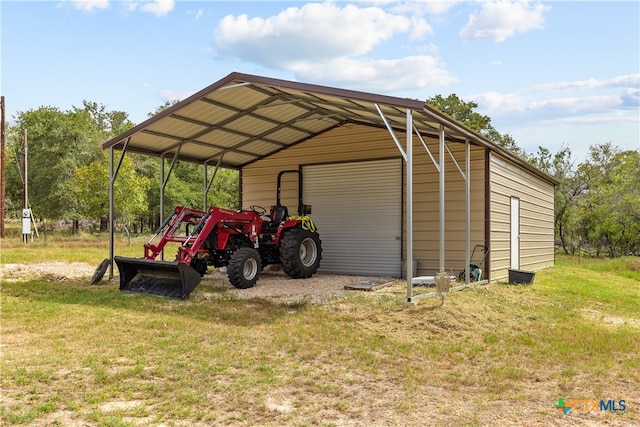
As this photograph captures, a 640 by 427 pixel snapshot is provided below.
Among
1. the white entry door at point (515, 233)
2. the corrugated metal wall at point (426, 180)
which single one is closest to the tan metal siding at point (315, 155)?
the corrugated metal wall at point (426, 180)

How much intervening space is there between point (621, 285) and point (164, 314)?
8.75 metres

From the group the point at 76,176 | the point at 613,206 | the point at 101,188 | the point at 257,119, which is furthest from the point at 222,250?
the point at 76,176

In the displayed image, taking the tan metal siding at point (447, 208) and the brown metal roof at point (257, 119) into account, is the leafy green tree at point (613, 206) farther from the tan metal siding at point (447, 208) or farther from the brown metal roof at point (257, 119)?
the tan metal siding at point (447, 208)

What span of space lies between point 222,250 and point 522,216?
22.5ft

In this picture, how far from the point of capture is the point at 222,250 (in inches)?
337

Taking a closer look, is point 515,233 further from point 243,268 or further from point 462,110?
point 462,110

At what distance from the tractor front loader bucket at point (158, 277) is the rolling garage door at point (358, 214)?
420cm

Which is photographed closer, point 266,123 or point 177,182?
point 266,123

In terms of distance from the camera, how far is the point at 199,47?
7.79 meters

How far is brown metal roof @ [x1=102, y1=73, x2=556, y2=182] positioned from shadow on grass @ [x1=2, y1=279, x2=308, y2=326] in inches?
104

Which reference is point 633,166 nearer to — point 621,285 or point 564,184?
point 564,184

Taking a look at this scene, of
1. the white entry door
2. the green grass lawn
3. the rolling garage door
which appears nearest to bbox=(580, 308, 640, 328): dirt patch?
the green grass lawn

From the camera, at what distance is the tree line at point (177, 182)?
65.6 ft

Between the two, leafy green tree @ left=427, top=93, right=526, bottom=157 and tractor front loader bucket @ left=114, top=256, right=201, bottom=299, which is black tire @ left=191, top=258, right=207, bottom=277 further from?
leafy green tree @ left=427, top=93, right=526, bottom=157
